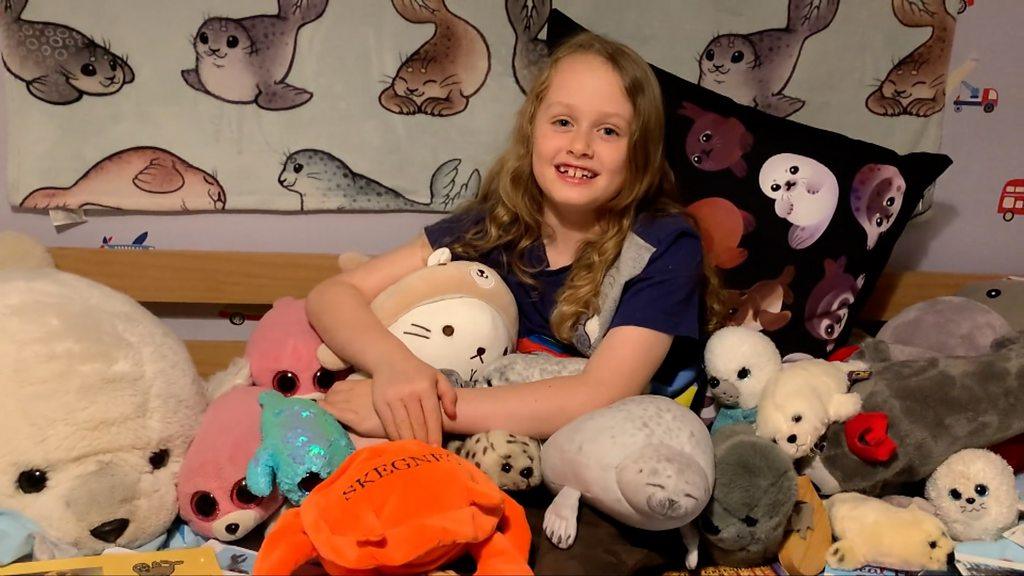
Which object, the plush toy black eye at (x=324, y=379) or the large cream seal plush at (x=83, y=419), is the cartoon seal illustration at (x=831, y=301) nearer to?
the plush toy black eye at (x=324, y=379)

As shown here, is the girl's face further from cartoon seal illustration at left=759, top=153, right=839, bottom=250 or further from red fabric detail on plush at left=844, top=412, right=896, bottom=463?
red fabric detail on plush at left=844, top=412, right=896, bottom=463

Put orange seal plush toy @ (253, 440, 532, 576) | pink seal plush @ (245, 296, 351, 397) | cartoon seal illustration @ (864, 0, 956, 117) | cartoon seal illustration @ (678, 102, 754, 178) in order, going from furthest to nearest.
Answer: cartoon seal illustration @ (864, 0, 956, 117) < cartoon seal illustration @ (678, 102, 754, 178) < pink seal plush @ (245, 296, 351, 397) < orange seal plush toy @ (253, 440, 532, 576)

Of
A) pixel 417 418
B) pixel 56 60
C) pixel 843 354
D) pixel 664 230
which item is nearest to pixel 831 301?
pixel 843 354

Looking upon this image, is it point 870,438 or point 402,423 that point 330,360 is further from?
point 870,438

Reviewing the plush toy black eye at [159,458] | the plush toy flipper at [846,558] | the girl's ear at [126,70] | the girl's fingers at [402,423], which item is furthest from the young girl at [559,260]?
the girl's ear at [126,70]

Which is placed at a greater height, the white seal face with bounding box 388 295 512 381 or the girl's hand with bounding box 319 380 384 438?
the white seal face with bounding box 388 295 512 381

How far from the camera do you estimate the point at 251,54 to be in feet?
4.09

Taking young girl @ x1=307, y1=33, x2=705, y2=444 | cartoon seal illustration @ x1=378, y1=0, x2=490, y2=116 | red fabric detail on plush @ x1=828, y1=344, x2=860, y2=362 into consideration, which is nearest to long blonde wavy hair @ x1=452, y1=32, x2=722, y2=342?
young girl @ x1=307, y1=33, x2=705, y2=444

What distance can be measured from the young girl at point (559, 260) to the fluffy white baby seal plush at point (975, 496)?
15.2 inches

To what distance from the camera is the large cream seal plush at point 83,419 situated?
912mm

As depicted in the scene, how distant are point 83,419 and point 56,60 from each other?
595 millimetres

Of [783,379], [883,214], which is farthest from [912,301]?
[783,379]

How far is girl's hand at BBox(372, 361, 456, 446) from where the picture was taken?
1016 mm

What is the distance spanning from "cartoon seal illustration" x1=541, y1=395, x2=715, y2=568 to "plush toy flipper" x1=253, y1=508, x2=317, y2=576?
0.27 metres
